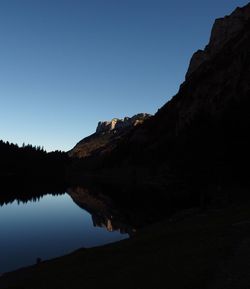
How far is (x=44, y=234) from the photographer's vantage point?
61.6 metres

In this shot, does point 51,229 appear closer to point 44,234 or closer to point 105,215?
point 44,234

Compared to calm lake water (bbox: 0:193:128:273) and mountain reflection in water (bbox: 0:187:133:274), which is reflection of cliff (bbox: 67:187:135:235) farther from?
calm lake water (bbox: 0:193:128:273)

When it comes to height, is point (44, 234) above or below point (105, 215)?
below

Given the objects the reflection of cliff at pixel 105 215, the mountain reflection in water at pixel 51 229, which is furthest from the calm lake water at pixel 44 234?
the reflection of cliff at pixel 105 215

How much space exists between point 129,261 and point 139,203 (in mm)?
71218

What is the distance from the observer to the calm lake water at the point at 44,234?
47219 mm

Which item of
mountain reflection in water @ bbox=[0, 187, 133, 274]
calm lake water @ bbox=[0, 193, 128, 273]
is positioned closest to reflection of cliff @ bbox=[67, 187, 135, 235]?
mountain reflection in water @ bbox=[0, 187, 133, 274]

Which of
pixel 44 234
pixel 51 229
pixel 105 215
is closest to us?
pixel 44 234

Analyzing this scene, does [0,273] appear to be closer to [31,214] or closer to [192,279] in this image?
[192,279]

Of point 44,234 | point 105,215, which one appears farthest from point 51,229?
point 105,215

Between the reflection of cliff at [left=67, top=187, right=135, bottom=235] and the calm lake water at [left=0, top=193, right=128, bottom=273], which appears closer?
the calm lake water at [left=0, top=193, right=128, bottom=273]

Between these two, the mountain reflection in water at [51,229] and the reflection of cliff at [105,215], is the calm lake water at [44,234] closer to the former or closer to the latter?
the mountain reflection in water at [51,229]

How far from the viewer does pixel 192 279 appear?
67.7 feet

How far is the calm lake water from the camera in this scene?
4722 centimetres
